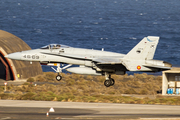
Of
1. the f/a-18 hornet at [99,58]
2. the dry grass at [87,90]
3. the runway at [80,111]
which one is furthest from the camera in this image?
the dry grass at [87,90]

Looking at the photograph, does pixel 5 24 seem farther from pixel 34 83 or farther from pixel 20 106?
pixel 20 106

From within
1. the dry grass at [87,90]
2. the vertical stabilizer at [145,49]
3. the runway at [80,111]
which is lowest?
the runway at [80,111]

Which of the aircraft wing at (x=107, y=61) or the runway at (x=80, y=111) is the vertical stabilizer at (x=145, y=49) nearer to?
the aircraft wing at (x=107, y=61)

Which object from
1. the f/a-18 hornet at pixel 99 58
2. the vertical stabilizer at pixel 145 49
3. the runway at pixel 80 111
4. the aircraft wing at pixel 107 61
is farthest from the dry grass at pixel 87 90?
the aircraft wing at pixel 107 61

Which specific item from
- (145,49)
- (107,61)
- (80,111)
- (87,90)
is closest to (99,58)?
(107,61)

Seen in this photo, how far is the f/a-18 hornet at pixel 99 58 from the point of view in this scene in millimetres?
39062

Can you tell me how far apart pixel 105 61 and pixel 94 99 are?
1271 centimetres

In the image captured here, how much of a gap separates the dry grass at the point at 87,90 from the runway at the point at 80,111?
4.02 m

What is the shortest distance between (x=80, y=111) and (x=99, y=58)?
5911mm

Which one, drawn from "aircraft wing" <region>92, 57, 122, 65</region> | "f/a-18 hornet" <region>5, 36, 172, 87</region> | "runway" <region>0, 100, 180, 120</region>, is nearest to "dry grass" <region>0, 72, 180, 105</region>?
"runway" <region>0, 100, 180, 120</region>

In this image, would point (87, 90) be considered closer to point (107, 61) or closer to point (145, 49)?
point (107, 61)

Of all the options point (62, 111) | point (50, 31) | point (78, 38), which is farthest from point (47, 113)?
point (50, 31)

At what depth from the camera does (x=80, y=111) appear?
3991 cm

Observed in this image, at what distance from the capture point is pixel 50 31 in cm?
17400
